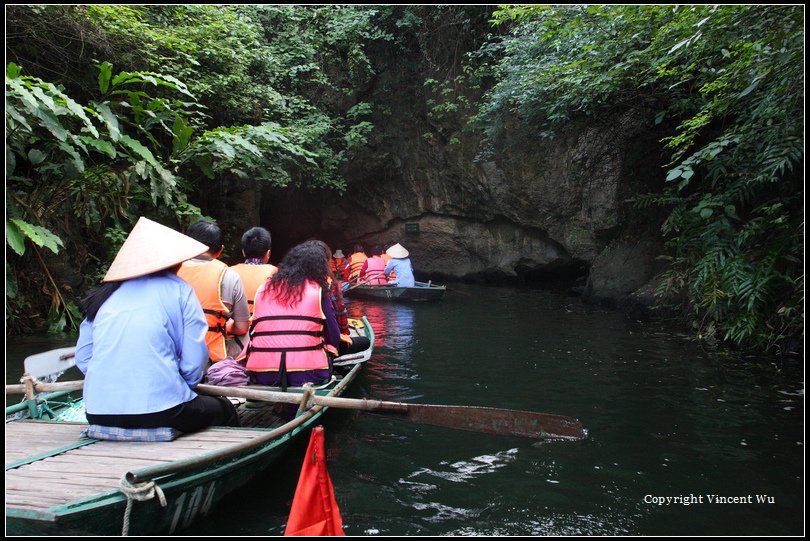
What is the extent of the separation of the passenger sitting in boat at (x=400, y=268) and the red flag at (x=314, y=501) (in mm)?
10082

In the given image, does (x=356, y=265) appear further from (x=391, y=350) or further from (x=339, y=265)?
(x=391, y=350)

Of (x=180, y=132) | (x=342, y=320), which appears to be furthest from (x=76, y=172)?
(x=342, y=320)

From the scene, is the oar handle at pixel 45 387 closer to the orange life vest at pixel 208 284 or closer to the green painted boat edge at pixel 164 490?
the orange life vest at pixel 208 284

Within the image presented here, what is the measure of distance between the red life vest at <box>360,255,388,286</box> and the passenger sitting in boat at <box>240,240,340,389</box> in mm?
8771

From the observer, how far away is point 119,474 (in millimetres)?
2697

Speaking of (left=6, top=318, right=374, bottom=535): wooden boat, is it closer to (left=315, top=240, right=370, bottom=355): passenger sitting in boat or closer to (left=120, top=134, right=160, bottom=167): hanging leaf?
(left=315, top=240, right=370, bottom=355): passenger sitting in boat

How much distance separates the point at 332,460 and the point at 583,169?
10172 millimetres

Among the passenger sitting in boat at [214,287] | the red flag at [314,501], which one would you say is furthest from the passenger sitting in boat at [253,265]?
the red flag at [314,501]

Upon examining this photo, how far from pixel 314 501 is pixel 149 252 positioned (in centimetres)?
162

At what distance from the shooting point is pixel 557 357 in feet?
24.9

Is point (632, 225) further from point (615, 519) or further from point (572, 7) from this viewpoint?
→ point (615, 519)

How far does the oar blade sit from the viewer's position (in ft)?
12.1

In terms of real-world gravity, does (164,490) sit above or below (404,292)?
below

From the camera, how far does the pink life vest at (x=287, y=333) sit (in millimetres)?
4285
